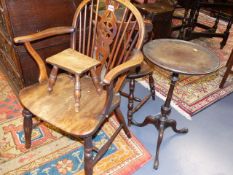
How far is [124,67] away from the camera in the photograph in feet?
4.06

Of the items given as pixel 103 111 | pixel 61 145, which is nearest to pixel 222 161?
pixel 103 111

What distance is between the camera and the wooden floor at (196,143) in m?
1.70

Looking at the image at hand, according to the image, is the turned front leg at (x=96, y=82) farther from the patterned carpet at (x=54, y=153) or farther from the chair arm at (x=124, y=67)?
the patterned carpet at (x=54, y=153)

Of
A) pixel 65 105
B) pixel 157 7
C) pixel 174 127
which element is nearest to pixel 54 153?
pixel 65 105

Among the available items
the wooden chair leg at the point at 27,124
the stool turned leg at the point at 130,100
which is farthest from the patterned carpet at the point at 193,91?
the wooden chair leg at the point at 27,124

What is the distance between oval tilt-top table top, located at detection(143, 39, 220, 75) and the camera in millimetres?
1366

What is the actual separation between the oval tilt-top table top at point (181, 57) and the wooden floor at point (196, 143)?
2.49 feet

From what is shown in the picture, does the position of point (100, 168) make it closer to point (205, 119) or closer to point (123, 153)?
point (123, 153)

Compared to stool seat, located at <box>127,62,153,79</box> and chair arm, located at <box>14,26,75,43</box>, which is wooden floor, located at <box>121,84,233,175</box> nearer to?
stool seat, located at <box>127,62,153,79</box>

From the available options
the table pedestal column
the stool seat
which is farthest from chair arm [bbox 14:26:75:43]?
the table pedestal column

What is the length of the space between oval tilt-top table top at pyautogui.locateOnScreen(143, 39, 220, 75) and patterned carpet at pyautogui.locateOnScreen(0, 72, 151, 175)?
2.47ft

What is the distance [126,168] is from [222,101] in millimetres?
1372

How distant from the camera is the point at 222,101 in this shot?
2400 mm

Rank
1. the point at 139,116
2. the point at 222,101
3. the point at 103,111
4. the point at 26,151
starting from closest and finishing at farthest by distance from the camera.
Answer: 1. the point at 103,111
2. the point at 26,151
3. the point at 139,116
4. the point at 222,101
